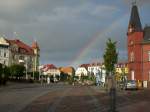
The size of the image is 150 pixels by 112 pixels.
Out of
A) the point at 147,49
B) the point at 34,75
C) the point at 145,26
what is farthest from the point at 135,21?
the point at 34,75

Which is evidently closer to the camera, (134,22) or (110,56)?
(110,56)

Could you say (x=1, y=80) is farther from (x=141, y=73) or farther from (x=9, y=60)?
(x=9, y=60)

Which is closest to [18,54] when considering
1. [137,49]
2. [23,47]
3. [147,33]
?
[23,47]

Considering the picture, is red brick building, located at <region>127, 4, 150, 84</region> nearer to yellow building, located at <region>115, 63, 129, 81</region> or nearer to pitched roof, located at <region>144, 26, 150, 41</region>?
pitched roof, located at <region>144, 26, 150, 41</region>

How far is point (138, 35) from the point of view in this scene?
306 feet

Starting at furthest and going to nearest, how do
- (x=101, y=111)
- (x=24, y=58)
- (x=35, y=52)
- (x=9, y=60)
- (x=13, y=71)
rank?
1. (x=35, y=52)
2. (x=24, y=58)
3. (x=9, y=60)
4. (x=13, y=71)
5. (x=101, y=111)

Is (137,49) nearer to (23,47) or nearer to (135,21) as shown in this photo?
(135,21)

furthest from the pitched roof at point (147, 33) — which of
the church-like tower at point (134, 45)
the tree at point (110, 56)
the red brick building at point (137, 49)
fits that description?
the tree at point (110, 56)

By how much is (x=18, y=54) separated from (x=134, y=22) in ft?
293

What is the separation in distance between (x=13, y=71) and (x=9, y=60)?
100 feet

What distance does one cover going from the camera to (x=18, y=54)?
177 meters

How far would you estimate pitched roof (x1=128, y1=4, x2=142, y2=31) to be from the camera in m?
94.9

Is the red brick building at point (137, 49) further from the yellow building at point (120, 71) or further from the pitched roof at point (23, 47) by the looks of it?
the pitched roof at point (23, 47)

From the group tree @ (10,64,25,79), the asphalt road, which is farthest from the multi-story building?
the asphalt road
